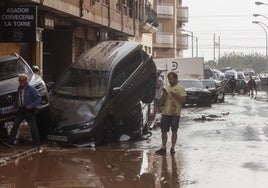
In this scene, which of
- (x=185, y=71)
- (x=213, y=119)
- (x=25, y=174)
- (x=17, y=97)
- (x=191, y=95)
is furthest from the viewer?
(x=185, y=71)

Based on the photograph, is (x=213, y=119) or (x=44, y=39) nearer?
(x=213, y=119)

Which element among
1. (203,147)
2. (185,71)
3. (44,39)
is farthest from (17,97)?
(185,71)

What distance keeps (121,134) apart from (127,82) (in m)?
1.34

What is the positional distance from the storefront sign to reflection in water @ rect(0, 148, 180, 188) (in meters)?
5.89

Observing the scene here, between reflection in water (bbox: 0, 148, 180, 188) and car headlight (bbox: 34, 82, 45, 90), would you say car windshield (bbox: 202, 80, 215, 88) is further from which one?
reflection in water (bbox: 0, 148, 180, 188)

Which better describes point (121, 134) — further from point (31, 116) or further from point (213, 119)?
point (213, 119)

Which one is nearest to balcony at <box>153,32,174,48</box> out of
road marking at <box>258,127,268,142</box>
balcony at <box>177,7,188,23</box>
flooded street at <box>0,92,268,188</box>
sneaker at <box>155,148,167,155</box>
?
balcony at <box>177,7,188,23</box>

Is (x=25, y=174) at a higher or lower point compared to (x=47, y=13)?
lower

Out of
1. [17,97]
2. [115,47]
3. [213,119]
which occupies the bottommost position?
[213,119]

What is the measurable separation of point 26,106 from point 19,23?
5.29 metres

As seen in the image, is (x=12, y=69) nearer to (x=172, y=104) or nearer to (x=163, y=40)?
(x=172, y=104)

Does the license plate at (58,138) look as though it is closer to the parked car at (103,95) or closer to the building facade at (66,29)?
the parked car at (103,95)

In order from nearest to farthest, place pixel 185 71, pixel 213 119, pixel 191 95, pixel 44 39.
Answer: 1. pixel 213 119
2. pixel 44 39
3. pixel 191 95
4. pixel 185 71

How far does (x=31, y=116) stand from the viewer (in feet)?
46.0
